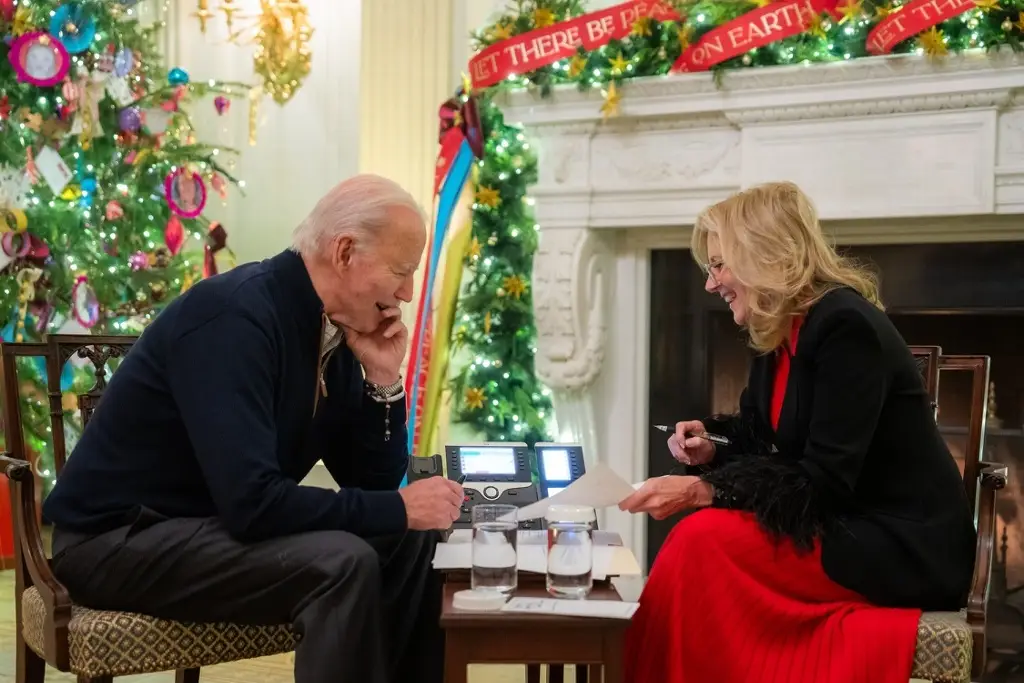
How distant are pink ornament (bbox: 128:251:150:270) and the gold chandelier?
0.80 metres

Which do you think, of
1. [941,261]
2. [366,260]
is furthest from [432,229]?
[366,260]

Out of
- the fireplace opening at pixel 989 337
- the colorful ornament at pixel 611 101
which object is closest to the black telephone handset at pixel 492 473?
the fireplace opening at pixel 989 337

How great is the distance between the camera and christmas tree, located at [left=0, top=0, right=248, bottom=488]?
13.2 feet

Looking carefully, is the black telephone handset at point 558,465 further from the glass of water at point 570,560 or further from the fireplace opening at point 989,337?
the fireplace opening at point 989,337

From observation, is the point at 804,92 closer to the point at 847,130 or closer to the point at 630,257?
the point at 847,130

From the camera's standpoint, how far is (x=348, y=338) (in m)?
1.88

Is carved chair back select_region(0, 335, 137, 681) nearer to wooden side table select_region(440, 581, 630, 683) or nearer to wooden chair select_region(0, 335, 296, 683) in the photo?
wooden chair select_region(0, 335, 296, 683)

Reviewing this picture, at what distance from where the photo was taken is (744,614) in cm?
178

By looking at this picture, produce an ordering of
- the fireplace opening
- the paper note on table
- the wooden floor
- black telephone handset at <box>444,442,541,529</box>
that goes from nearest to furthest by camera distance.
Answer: the paper note on table → black telephone handset at <box>444,442,541,529</box> → the wooden floor → the fireplace opening

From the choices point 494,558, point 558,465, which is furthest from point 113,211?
point 494,558

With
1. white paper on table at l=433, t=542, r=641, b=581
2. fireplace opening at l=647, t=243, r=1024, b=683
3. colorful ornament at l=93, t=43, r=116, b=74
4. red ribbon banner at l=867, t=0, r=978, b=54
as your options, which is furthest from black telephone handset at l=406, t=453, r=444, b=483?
colorful ornament at l=93, t=43, r=116, b=74

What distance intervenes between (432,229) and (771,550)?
6.89 feet

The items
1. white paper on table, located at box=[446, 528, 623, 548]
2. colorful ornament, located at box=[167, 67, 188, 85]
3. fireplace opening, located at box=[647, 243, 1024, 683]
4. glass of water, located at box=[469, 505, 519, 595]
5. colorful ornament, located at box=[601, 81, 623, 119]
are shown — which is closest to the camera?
glass of water, located at box=[469, 505, 519, 595]

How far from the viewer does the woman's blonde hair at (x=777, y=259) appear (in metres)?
1.88
